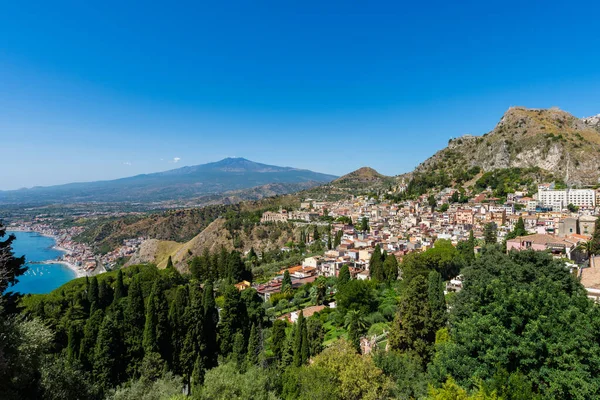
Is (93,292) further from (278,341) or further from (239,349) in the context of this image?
(278,341)

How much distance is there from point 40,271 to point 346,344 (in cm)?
9014

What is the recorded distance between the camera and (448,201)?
211ft

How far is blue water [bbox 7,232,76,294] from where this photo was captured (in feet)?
220

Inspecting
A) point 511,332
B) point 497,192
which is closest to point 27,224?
point 497,192

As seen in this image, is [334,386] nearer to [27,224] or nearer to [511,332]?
[511,332]

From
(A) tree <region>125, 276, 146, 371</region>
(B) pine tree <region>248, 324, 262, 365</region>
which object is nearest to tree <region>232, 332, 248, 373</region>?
(B) pine tree <region>248, 324, 262, 365</region>

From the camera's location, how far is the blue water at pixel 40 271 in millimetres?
67125

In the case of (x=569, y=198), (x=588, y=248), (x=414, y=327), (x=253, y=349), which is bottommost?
(x=253, y=349)

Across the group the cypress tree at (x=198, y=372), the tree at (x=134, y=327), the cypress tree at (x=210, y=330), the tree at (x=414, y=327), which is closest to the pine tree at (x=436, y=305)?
Answer: the tree at (x=414, y=327)

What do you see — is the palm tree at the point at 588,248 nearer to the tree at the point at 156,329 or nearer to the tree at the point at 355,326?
the tree at the point at 355,326

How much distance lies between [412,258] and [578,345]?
687 inches

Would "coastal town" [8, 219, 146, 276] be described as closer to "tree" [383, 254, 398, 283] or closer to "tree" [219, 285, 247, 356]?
"tree" [219, 285, 247, 356]

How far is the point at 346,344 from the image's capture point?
13.2 m

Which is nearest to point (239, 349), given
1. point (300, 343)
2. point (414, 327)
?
point (300, 343)
